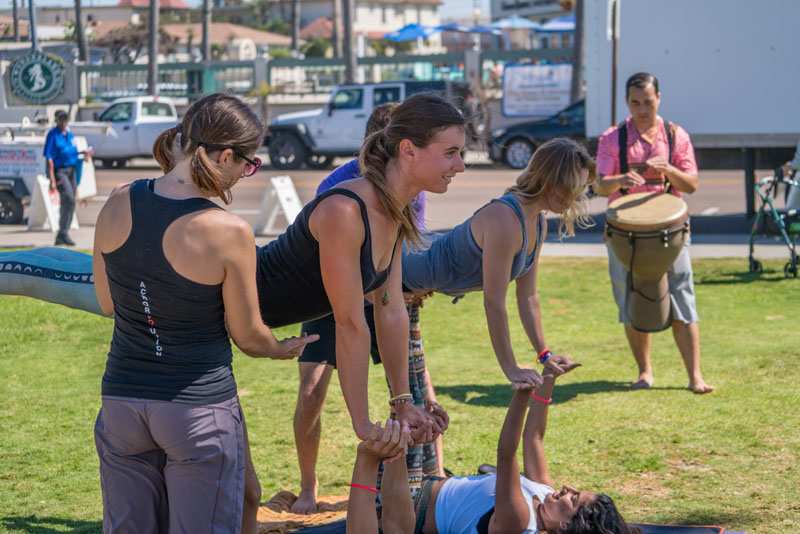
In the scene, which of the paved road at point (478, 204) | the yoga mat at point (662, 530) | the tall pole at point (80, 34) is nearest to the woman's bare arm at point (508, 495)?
the yoga mat at point (662, 530)

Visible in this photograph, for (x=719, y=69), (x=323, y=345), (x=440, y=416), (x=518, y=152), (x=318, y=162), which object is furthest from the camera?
(x=318, y=162)

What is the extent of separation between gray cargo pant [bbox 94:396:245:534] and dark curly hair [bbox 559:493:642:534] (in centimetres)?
133

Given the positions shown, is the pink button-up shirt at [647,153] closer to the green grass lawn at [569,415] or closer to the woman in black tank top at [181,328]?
the green grass lawn at [569,415]

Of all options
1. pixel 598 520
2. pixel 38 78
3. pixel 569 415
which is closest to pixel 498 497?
pixel 598 520

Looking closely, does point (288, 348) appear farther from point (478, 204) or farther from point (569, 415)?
point (478, 204)

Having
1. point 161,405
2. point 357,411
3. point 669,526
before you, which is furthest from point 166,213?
point 669,526

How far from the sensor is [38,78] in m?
23.3

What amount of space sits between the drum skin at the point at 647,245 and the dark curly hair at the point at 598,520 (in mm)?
3055

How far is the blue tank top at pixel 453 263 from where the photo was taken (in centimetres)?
503

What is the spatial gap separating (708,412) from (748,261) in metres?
6.01

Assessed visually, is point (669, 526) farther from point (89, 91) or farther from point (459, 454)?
point (89, 91)

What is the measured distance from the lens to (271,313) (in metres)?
3.75

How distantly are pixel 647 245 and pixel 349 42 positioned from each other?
102ft

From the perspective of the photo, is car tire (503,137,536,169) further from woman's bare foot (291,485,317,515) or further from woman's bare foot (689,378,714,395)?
woman's bare foot (291,485,317,515)
